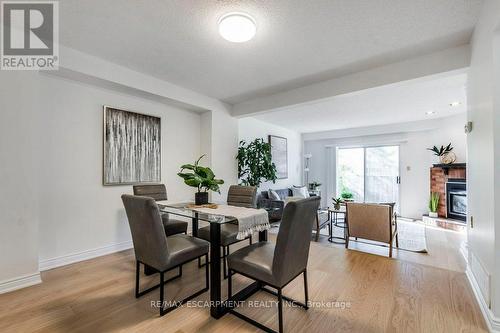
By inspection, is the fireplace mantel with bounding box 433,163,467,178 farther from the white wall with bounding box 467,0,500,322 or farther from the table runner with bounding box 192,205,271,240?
the table runner with bounding box 192,205,271,240

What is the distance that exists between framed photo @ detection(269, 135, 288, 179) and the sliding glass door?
1732mm

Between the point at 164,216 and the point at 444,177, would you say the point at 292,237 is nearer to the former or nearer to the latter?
the point at 164,216

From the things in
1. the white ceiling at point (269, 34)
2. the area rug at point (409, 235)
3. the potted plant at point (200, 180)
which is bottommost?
the area rug at point (409, 235)

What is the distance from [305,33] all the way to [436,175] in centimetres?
534

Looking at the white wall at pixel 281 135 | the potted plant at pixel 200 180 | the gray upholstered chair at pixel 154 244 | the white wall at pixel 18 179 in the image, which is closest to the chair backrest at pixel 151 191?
the potted plant at pixel 200 180

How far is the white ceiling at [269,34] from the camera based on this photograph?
1768mm

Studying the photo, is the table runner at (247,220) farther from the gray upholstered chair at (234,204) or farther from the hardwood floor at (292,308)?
the hardwood floor at (292,308)

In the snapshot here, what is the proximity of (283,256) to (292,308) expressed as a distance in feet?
2.19

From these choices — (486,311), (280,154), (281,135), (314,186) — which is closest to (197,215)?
(486,311)

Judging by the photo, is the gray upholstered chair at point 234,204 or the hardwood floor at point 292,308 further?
the gray upholstered chair at point 234,204

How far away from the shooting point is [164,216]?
2.80m

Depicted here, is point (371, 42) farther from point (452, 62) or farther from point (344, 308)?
point (344, 308)

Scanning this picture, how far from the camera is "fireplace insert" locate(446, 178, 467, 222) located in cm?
482

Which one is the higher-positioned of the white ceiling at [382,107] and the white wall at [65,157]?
the white ceiling at [382,107]
